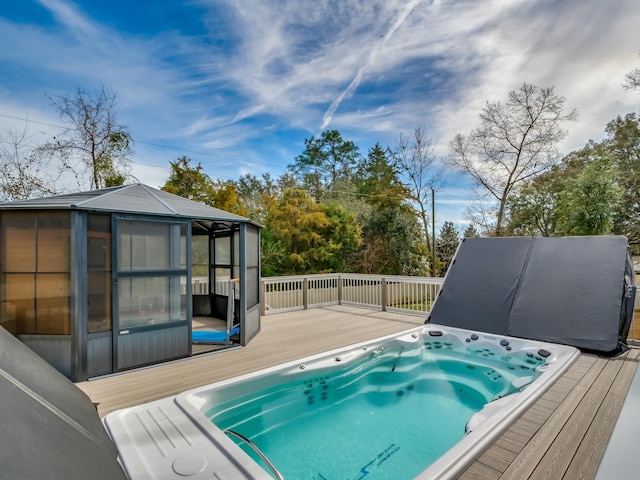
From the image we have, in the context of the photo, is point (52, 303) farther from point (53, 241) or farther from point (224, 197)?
point (224, 197)

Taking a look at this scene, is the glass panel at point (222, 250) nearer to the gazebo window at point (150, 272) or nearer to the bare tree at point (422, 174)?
the gazebo window at point (150, 272)

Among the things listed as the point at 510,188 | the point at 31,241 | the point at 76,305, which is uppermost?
the point at 510,188

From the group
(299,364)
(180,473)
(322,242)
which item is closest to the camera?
(180,473)

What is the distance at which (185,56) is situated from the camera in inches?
285

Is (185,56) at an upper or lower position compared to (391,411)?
upper

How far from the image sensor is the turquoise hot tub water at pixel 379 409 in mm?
2834

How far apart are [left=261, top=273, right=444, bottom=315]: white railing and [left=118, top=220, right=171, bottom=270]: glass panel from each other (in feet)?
9.59

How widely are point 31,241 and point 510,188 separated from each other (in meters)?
14.8

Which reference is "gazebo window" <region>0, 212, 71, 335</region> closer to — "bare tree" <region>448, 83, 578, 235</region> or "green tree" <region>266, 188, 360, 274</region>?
"green tree" <region>266, 188, 360, 274</region>

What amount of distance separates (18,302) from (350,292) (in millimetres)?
6132

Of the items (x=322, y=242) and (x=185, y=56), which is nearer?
(x=185, y=56)

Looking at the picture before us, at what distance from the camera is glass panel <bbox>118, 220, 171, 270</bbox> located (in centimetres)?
391

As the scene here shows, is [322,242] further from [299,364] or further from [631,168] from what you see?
[631,168]

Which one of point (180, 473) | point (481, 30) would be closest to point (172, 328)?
point (180, 473)
